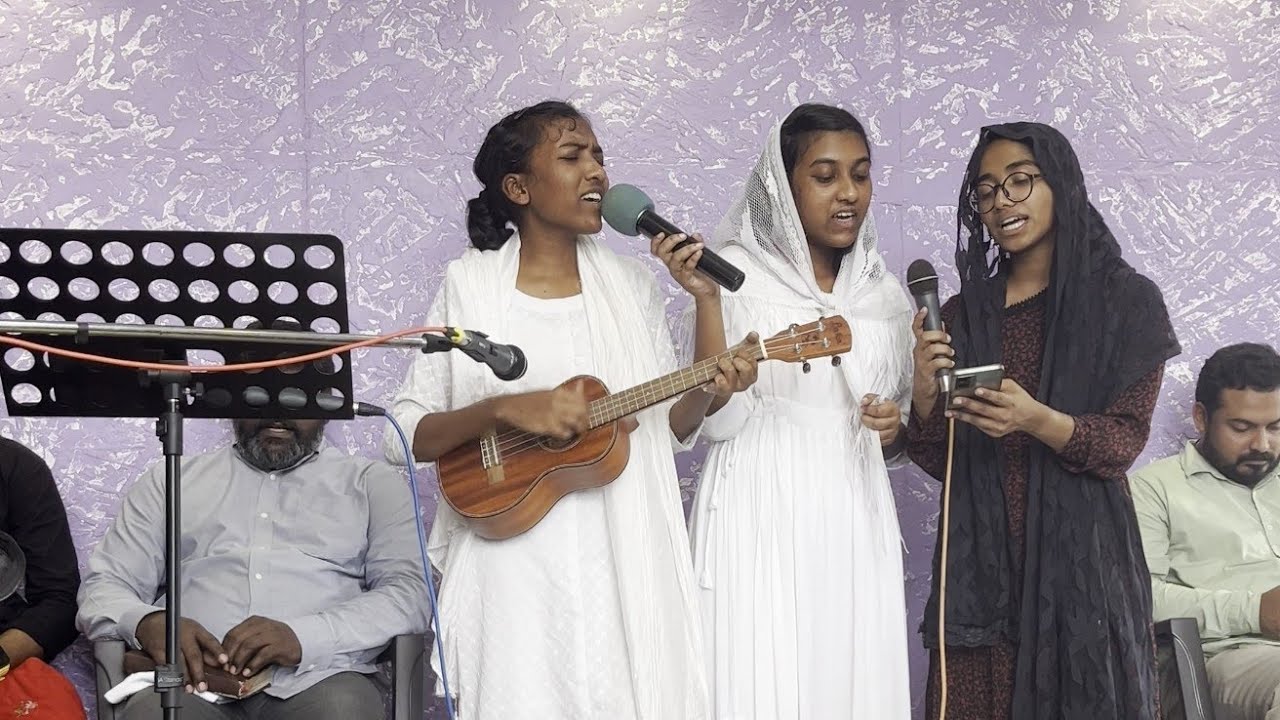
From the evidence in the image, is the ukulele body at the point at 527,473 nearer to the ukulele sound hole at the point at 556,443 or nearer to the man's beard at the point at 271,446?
the ukulele sound hole at the point at 556,443

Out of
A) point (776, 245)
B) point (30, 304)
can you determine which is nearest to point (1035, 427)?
point (776, 245)

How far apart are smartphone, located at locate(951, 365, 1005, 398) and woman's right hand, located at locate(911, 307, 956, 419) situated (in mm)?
79

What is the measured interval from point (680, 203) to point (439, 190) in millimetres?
748

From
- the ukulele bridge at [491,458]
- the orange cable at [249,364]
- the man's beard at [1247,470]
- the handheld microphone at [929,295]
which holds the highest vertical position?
the handheld microphone at [929,295]

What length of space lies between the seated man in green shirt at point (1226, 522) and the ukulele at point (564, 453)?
145 cm

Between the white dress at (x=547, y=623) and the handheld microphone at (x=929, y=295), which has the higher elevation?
the handheld microphone at (x=929, y=295)

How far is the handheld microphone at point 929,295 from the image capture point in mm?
3549

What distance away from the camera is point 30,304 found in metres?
3.06

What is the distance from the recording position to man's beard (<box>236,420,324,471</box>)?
429cm

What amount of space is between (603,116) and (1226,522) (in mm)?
2206

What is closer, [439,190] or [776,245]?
[776,245]

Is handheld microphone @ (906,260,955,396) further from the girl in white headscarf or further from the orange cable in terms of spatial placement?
the orange cable

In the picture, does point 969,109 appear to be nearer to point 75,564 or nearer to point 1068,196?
point 1068,196

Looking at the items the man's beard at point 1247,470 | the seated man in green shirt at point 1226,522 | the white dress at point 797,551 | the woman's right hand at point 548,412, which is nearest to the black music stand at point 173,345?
the woman's right hand at point 548,412
